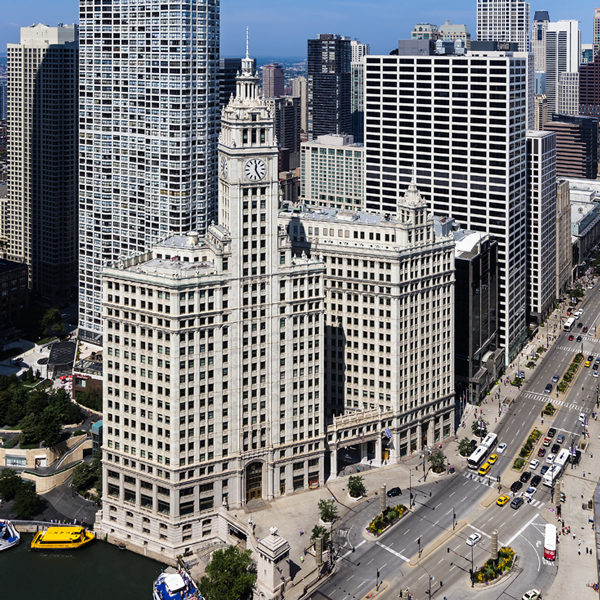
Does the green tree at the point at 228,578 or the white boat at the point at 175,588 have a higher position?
the green tree at the point at 228,578

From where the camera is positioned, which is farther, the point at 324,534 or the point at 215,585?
the point at 324,534

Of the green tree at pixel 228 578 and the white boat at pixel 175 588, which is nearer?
the green tree at pixel 228 578

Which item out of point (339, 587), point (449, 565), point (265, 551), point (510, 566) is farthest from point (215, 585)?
point (510, 566)

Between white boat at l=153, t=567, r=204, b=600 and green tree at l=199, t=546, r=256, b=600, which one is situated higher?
green tree at l=199, t=546, r=256, b=600

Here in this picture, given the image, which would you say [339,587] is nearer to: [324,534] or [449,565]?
[324,534]

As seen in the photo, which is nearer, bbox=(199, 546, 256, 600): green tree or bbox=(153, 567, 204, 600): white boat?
bbox=(199, 546, 256, 600): green tree
